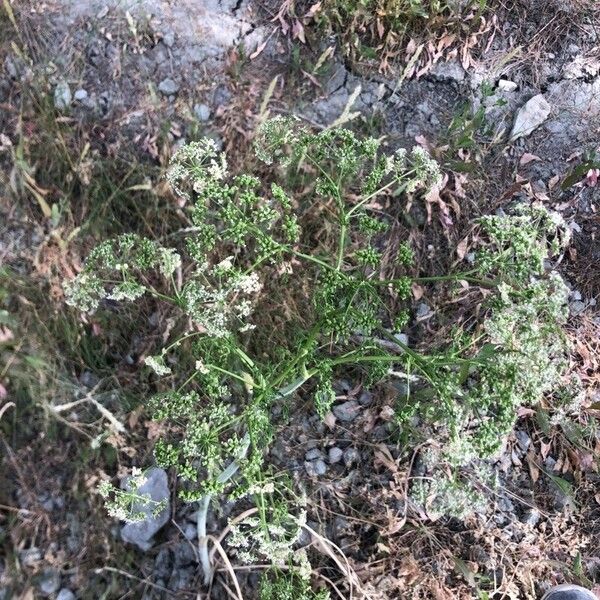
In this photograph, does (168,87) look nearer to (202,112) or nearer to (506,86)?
(202,112)

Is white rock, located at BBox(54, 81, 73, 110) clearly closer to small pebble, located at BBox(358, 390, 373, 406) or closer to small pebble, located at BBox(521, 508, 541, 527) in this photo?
small pebble, located at BBox(358, 390, 373, 406)

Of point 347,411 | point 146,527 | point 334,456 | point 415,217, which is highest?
point 415,217

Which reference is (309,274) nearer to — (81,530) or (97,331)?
(97,331)

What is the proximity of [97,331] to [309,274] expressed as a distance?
104 centimetres

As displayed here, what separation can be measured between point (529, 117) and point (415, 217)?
2.84 ft

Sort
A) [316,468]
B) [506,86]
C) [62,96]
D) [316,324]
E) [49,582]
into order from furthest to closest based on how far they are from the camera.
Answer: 1. [506,86]
2. [62,96]
3. [316,468]
4. [49,582]
5. [316,324]

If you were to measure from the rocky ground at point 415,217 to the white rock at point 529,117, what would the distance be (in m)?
0.01

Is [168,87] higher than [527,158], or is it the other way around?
[168,87]

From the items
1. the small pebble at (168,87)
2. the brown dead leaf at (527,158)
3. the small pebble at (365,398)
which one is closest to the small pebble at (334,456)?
the small pebble at (365,398)

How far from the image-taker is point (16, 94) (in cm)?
344

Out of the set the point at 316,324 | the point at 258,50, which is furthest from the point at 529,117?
the point at 316,324

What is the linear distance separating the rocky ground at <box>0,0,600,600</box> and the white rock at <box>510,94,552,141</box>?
11 mm

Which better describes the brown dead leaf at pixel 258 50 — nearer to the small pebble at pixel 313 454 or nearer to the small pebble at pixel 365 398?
the small pebble at pixel 365 398

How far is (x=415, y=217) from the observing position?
352 cm
